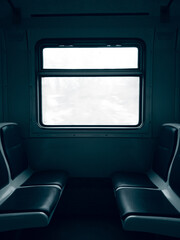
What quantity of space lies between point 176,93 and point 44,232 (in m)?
2.39

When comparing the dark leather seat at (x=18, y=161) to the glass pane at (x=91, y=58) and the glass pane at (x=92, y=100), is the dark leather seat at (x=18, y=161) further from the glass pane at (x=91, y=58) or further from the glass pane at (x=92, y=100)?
the glass pane at (x=91, y=58)

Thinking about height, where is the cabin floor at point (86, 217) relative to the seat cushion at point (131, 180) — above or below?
below

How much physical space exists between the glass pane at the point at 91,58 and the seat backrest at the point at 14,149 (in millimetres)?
997

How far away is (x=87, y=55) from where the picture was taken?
3.00 m

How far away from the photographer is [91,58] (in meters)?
2.99

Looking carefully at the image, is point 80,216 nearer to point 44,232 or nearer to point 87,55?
point 44,232

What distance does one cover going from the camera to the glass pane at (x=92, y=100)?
2.99 meters

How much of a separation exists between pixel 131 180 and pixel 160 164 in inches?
15.5

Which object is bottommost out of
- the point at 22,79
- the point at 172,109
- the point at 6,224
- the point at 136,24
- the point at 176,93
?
the point at 6,224

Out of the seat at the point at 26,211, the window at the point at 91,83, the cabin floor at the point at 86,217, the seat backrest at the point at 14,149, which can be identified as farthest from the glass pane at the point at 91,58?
the seat at the point at 26,211

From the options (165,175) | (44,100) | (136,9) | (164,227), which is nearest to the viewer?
(164,227)

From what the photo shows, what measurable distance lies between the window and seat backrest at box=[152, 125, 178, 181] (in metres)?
0.44

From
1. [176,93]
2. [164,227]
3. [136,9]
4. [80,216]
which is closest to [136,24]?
[136,9]

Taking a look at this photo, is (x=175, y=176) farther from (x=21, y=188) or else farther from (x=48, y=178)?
(x=21, y=188)
